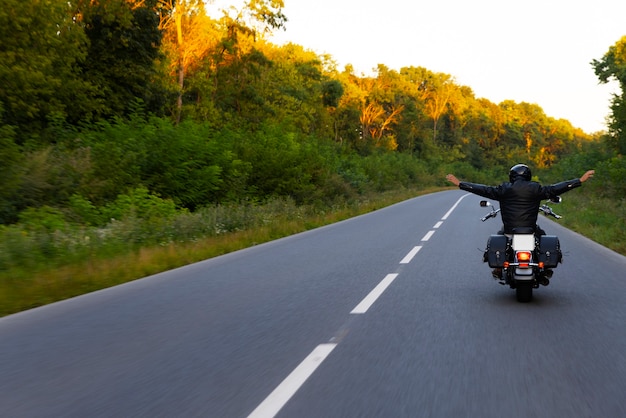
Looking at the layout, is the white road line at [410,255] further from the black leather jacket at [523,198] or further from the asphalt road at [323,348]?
the black leather jacket at [523,198]

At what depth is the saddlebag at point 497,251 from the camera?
7.98 meters

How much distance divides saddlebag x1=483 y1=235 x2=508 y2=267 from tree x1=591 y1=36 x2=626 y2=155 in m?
35.6

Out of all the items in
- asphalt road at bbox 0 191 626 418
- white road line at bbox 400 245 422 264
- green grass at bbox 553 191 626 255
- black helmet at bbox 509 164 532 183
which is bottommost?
green grass at bbox 553 191 626 255

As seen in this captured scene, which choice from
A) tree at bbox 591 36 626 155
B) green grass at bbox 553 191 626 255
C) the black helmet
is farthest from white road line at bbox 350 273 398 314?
tree at bbox 591 36 626 155

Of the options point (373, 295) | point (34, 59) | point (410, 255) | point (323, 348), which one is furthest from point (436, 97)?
point (323, 348)

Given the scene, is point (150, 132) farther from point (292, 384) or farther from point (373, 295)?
point (292, 384)

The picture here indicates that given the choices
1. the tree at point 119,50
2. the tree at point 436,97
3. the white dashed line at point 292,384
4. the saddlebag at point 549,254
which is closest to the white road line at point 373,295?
the white dashed line at point 292,384

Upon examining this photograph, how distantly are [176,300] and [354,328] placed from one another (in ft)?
9.07

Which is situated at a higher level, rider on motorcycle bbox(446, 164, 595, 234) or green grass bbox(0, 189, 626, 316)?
rider on motorcycle bbox(446, 164, 595, 234)

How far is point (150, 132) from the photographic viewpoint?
20.3 meters

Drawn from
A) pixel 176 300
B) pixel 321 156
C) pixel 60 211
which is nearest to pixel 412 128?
pixel 321 156

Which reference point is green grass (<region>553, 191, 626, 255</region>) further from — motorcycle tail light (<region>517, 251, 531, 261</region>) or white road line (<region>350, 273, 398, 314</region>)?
motorcycle tail light (<region>517, 251, 531, 261</region>)

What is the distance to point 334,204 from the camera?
31.1 m

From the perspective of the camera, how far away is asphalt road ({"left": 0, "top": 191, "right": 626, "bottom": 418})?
4184 mm
